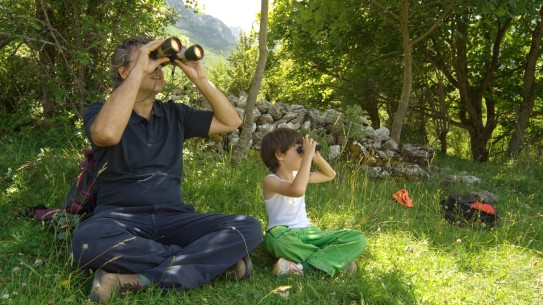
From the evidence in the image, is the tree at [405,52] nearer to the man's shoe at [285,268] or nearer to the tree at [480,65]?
the tree at [480,65]

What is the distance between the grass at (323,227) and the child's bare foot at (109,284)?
0.14ft

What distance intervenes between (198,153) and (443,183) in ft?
10.6

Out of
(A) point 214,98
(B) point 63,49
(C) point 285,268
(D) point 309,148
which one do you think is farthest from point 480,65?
(C) point 285,268

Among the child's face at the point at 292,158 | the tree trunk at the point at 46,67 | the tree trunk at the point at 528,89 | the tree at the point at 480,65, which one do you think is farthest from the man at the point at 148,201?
the tree at the point at 480,65

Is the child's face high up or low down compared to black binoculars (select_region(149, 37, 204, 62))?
down

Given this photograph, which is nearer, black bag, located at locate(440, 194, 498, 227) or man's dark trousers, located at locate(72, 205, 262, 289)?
man's dark trousers, located at locate(72, 205, 262, 289)

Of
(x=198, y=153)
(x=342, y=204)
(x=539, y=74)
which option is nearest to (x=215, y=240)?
Answer: (x=342, y=204)

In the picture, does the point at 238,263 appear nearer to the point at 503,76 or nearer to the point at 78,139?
the point at 78,139

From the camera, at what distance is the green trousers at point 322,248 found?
9.11 ft

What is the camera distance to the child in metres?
2.79

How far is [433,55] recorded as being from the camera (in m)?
10.4

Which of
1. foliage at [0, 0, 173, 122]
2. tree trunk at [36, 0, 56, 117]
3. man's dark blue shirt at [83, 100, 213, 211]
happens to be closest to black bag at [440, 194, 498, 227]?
man's dark blue shirt at [83, 100, 213, 211]

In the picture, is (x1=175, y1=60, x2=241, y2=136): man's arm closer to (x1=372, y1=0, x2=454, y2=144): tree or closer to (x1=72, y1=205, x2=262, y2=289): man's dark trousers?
(x1=72, y1=205, x2=262, y2=289): man's dark trousers

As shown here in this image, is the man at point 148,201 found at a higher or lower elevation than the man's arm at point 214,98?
lower
